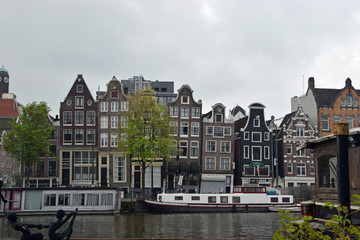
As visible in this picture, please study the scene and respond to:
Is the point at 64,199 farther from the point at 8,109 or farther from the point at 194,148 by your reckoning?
the point at 8,109

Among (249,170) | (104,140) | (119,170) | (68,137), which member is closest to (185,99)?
(104,140)

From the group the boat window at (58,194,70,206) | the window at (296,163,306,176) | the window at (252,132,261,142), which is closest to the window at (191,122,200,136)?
the window at (252,132,261,142)

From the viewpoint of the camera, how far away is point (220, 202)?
1811 inches

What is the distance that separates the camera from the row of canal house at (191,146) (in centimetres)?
6091

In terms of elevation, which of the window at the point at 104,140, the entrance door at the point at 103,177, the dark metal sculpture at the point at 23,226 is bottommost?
the dark metal sculpture at the point at 23,226

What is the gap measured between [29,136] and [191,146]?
22127 millimetres

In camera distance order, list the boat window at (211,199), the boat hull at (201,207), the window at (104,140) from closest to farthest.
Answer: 1. the boat hull at (201,207)
2. the boat window at (211,199)
3. the window at (104,140)

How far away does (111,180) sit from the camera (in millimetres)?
60062

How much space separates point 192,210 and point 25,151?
2196 cm

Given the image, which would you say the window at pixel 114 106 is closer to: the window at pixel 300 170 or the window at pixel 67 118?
the window at pixel 67 118

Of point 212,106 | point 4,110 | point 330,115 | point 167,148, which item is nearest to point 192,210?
point 167,148

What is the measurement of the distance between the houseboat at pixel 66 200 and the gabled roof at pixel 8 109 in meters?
54.7

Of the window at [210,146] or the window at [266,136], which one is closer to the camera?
the window at [210,146]

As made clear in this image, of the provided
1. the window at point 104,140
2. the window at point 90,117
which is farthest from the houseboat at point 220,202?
the window at point 90,117
